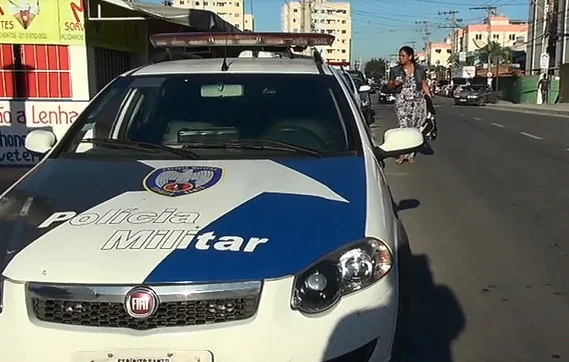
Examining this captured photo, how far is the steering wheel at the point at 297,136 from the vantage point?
405cm

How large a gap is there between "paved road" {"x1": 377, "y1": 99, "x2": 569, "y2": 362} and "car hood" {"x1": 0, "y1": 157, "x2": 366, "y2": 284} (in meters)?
1.56

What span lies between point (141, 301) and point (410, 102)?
970cm

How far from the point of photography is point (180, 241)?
9.06 feet

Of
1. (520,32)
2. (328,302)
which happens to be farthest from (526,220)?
(520,32)

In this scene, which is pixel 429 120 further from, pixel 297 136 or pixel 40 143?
pixel 40 143

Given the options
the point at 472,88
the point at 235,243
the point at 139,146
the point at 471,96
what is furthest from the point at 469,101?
the point at 235,243

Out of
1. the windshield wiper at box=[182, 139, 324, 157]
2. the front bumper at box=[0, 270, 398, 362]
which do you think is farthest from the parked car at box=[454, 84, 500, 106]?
the front bumper at box=[0, 270, 398, 362]

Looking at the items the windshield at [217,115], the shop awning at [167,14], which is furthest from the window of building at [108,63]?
the windshield at [217,115]

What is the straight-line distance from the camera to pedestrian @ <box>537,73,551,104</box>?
168 feet

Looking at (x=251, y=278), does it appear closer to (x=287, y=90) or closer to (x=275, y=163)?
(x=275, y=163)

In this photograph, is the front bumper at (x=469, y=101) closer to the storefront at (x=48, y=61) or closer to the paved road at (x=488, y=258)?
the paved road at (x=488, y=258)

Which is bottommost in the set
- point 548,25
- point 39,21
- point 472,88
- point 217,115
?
point 472,88

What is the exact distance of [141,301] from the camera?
2.59 m

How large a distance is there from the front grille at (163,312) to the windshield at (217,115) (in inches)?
55.0
